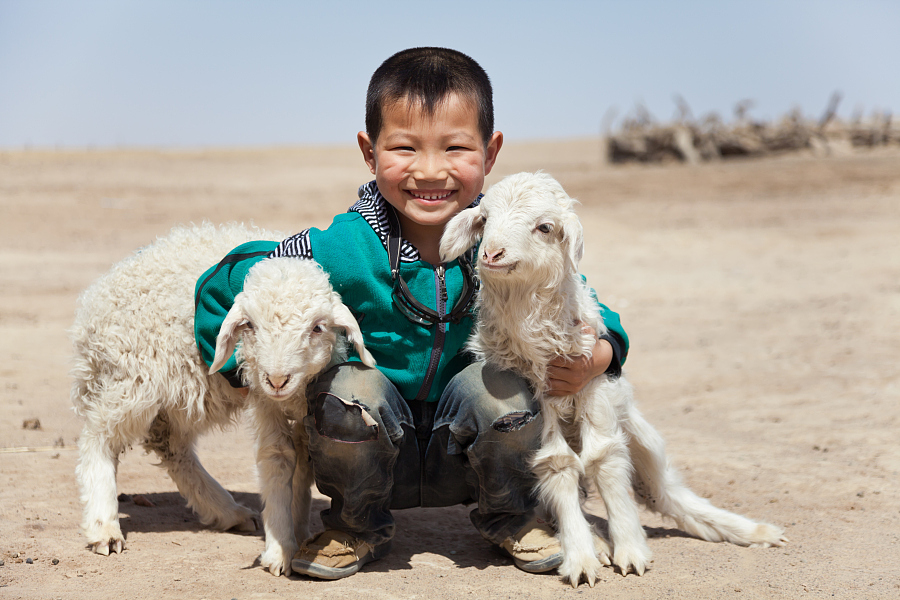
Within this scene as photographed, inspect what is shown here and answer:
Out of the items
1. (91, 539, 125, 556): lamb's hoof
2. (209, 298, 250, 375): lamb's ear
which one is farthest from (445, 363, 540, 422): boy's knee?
(91, 539, 125, 556): lamb's hoof

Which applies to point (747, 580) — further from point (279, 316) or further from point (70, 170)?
point (70, 170)

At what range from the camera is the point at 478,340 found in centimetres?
321

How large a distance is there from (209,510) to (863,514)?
123 inches

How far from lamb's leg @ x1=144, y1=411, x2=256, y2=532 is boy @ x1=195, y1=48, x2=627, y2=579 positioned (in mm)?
689

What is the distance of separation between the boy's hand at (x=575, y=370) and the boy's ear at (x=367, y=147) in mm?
1168

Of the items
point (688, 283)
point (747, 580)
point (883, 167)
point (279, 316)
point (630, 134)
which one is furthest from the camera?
point (630, 134)

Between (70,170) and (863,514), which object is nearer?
(863,514)

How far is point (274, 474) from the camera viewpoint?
10.3ft

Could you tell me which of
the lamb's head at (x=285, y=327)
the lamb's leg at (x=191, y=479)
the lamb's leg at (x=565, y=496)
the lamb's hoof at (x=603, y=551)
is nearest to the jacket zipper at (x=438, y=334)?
the lamb's head at (x=285, y=327)

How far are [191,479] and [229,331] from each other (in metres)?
1.26

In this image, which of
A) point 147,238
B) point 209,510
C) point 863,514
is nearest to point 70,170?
point 147,238

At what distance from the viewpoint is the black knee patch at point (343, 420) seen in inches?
115

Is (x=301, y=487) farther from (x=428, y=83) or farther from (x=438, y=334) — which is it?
(x=428, y=83)

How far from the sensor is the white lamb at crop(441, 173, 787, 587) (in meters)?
2.90
